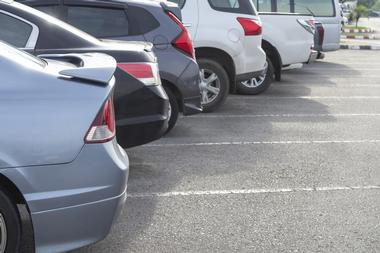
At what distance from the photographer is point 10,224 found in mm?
3412

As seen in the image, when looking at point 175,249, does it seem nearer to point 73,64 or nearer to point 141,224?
point 141,224

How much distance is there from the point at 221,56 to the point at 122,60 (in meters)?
4.04

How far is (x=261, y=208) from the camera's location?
4984 mm

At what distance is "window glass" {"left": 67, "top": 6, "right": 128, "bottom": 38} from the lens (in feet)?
21.9

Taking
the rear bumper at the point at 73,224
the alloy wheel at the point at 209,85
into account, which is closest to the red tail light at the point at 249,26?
the alloy wheel at the point at 209,85

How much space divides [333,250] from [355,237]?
313mm

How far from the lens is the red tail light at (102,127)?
11.3ft

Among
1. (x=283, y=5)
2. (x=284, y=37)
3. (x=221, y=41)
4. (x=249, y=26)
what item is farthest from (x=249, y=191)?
(x=283, y=5)

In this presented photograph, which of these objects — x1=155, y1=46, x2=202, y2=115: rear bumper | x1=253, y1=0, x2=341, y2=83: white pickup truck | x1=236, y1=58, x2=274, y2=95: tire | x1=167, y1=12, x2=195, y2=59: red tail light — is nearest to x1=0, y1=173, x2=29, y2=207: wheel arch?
x1=155, y1=46, x2=202, y2=115: rear bumper

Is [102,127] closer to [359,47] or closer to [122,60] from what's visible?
[122,60]

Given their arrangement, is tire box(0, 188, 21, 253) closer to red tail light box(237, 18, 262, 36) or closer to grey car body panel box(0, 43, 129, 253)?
grey car body panel box(0, 43, 129, 253)

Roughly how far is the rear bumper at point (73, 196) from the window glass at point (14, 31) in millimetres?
1893

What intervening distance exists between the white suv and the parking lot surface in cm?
43

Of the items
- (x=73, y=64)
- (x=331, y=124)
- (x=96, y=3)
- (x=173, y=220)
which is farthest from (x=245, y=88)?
(x=73, y=64)
